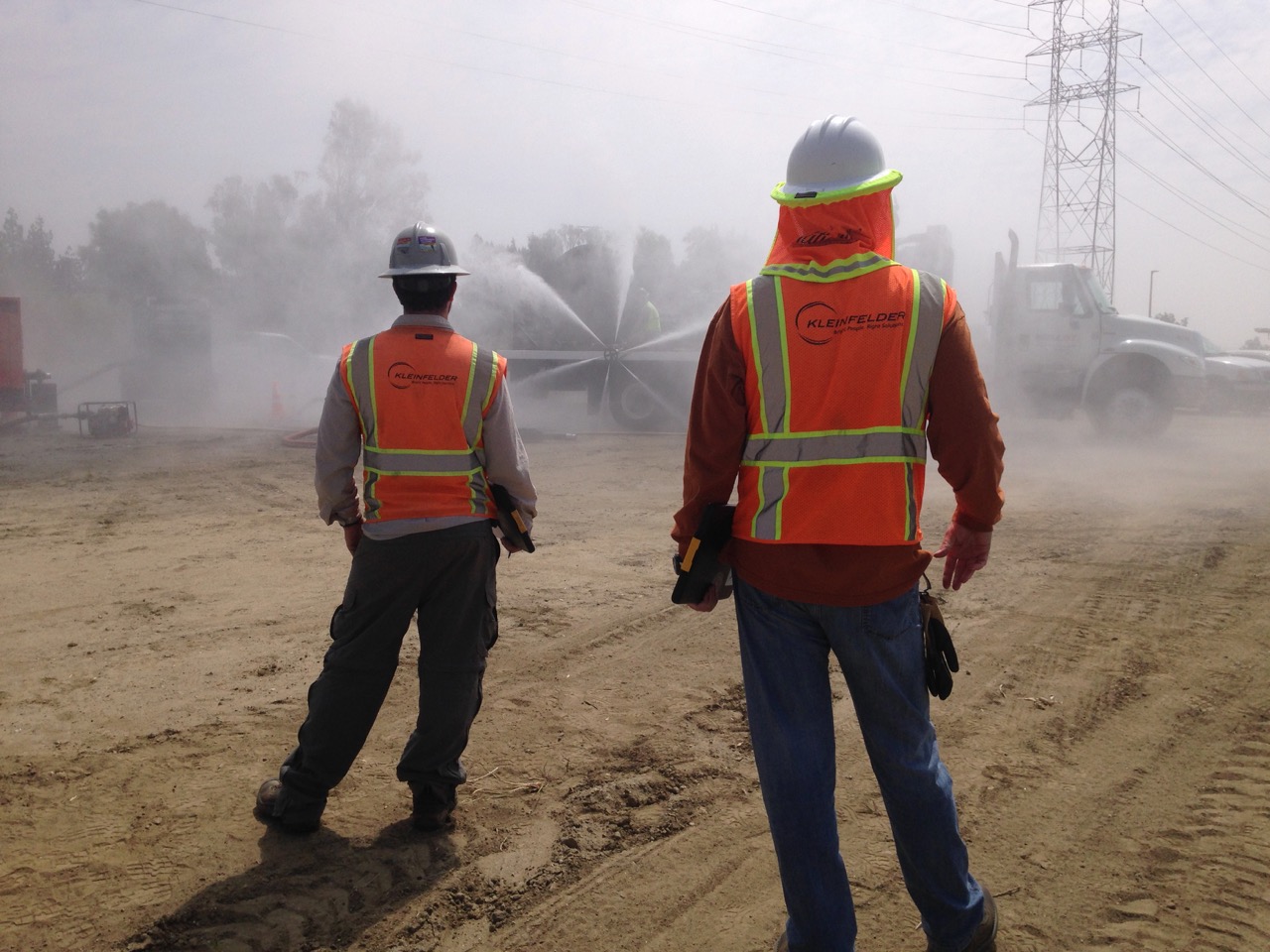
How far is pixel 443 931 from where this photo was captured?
267cm

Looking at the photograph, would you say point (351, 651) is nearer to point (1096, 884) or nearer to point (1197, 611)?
point (1096, 884)

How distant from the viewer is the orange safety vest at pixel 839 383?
2.12m

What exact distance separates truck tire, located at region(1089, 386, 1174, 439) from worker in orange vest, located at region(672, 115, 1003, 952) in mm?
13882

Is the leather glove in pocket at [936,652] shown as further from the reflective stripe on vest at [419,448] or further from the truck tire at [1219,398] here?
the truck tire at [1219,398]

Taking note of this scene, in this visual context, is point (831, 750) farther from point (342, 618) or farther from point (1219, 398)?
point (1219, 398)

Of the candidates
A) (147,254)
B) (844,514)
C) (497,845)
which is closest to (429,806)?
(497,845)

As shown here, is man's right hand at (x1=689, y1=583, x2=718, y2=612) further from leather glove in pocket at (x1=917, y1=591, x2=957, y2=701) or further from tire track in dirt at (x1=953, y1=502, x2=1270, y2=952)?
tire track in dirt at (x1=953, y1=502, x2=1270, y2=952)

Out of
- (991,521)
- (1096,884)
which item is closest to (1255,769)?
(1096,884)

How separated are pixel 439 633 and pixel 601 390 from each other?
16.6 meters

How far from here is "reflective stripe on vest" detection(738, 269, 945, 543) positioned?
213 cm

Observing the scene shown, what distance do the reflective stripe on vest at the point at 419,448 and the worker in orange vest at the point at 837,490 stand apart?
3.68ft

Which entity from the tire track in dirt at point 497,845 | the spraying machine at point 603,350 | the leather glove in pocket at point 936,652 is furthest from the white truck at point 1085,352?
the leather glove in pocket at point 936,652

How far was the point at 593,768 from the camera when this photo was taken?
3654 mm

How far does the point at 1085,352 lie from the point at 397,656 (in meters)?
14.0
